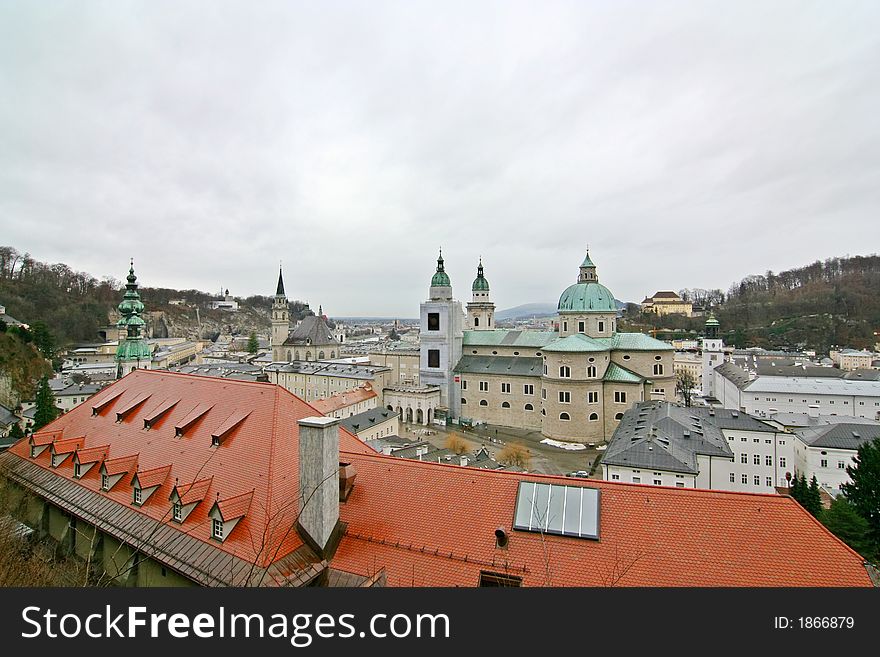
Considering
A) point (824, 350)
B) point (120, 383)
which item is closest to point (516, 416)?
point (120, 383)

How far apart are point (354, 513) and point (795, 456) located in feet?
103

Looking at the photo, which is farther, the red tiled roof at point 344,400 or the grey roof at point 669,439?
the red tiled roof at point 344,400

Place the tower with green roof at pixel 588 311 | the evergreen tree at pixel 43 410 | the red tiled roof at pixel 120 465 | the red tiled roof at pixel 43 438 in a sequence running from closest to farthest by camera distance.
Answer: the red tiled roof at pixel 120 465, the red tiled roof at pixel 43 438, the evergreen tree at pixel 43 410, the tower with green roof at pixel 588 311

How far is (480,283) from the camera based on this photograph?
60.4 m

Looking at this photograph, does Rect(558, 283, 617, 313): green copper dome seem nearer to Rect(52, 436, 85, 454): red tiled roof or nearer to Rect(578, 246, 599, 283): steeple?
Rect(578, 246, 599, 283): steeple

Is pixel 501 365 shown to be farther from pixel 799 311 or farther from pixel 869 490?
pixel 799 311

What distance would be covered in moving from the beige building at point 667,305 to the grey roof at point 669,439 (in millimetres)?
107059

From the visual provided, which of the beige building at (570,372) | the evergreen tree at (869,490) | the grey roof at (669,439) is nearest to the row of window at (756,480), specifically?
the grey roof at (669,439)

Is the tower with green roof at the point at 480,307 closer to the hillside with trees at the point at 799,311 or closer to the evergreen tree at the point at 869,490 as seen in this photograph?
the evergreen tree at the point at 869,490

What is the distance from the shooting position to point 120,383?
17.8 meters

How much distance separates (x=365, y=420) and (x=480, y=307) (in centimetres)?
2932

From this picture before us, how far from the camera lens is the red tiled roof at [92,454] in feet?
44.3

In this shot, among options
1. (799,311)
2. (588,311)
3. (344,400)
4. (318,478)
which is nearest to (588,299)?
(588,311)
